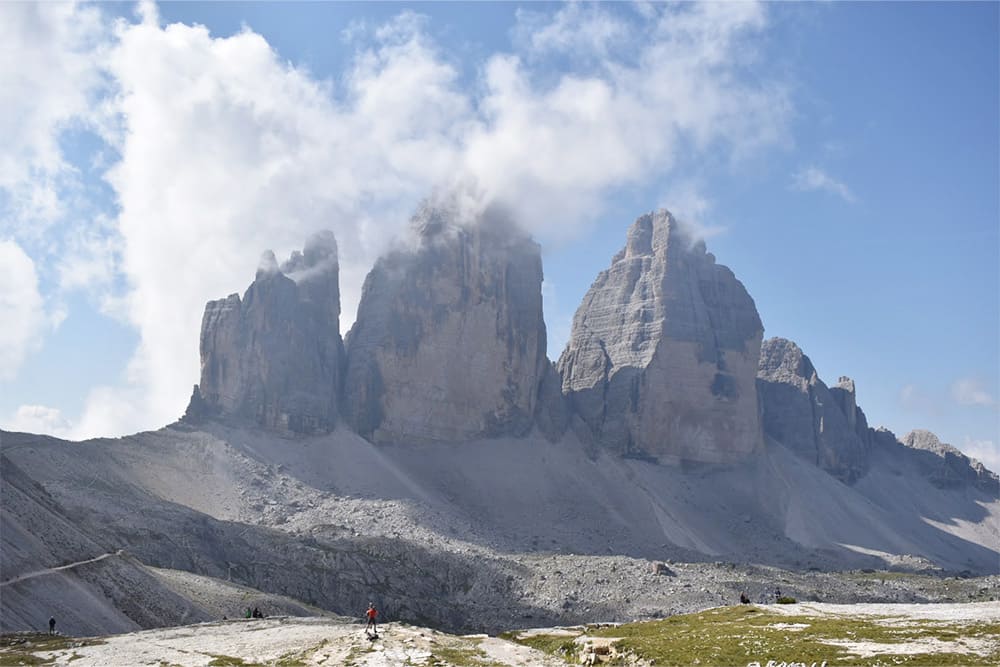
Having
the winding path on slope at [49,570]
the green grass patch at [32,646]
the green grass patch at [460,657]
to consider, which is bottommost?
the green grass patch at [32,646]

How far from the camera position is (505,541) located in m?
176

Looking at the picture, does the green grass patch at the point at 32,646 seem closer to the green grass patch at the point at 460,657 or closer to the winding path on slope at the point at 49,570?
the winding path on slope at the point at 49,570

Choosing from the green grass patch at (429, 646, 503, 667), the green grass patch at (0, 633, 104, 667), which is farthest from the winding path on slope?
the green grass patch at (429, 646, 503, 667)

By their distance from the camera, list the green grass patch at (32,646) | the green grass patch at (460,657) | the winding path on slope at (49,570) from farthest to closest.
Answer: the winding path on slope at (49,570) → the green grass patch at (32,646) → the green grass patch at (460,657)

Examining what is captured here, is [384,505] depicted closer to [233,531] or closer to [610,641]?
[233,531]

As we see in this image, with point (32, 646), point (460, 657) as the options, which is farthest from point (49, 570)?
point (460, 657)

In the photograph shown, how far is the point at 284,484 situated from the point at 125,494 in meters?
42.1

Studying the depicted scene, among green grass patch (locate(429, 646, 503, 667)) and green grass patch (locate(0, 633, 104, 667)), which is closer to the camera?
green grass patch (locate(429, 646, 503, 667))

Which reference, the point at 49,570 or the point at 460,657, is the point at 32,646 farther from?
the point at 460,657

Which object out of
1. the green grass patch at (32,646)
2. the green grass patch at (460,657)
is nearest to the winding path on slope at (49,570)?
the green grass patch at (32,646)

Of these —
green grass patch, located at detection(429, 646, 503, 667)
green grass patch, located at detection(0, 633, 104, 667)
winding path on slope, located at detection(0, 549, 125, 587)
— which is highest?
winding path on slope, located at detection(0, 549, 125, 587)

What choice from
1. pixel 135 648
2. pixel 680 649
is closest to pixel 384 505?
Answer: pixel 135 648

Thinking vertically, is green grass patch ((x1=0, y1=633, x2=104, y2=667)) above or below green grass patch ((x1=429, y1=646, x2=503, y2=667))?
below

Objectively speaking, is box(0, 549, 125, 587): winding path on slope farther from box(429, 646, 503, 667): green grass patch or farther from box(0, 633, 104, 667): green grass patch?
box(429, 646, 503, 667): green grass patch
